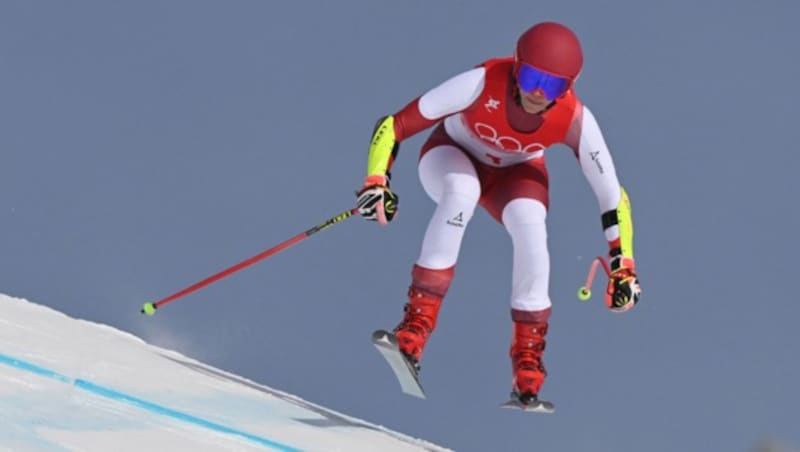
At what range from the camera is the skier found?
15.7ft

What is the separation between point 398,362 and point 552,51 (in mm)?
1353

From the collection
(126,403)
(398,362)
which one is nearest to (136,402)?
(126,403)

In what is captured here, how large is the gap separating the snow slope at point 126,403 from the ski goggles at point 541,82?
59.3 inches

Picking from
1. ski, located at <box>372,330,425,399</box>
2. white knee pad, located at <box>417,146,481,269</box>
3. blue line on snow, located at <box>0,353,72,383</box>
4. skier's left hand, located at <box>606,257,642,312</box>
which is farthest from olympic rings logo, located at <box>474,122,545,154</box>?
blue line on snow, located at <box>0,353,72,383</box>

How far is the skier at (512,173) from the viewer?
15.7ft

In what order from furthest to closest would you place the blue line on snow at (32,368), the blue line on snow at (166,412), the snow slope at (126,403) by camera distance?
the blue line on snow at (166,412) < the blue line on snow at (32,368) < the snow slope at (126,403)

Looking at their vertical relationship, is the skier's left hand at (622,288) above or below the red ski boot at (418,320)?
above

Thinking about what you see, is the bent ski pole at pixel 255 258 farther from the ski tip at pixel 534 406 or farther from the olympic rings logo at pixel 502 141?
the ski tip at pixel 534 406

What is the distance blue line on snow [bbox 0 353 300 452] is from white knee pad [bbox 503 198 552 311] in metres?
1.67

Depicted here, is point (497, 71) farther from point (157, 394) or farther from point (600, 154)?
point (157, 394)

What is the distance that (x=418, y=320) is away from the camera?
4.97 metres

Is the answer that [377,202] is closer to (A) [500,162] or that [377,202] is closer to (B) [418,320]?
(B) [418,320]

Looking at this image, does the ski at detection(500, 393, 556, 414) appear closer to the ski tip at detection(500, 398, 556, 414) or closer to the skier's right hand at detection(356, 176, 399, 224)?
the ski tip at detection(500, 398, 556, 414)

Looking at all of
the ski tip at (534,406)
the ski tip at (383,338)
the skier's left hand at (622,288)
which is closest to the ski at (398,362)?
the ski tip at (383,338)
